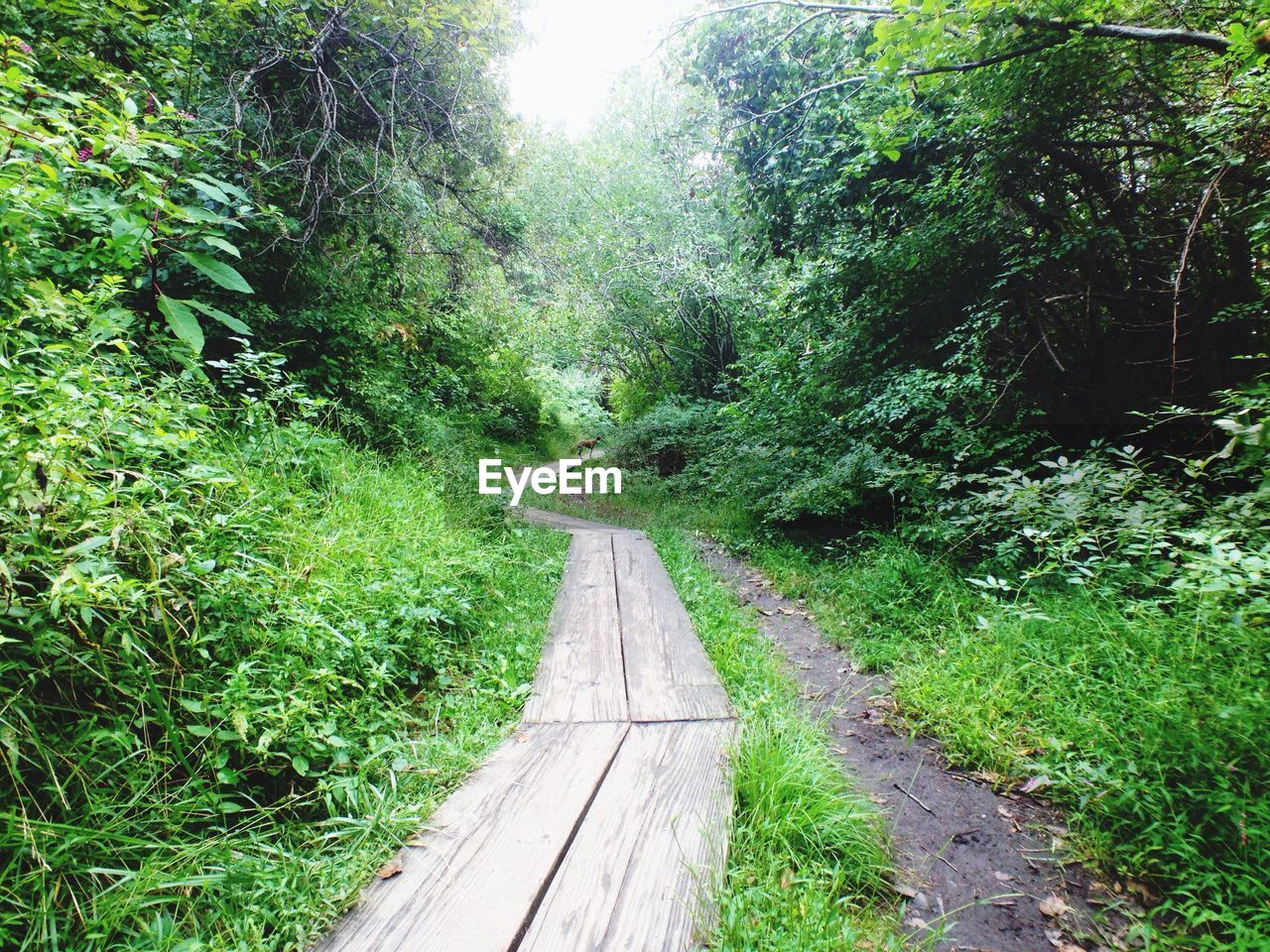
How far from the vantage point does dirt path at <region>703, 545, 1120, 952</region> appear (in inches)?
58.0

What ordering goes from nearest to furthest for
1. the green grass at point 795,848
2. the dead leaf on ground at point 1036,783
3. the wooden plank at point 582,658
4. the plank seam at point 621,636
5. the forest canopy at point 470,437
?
the green grass at point 795,848, the forest canopy at point 470,437, the dead leaf on ground at point 1036,783, the wooden plank at point 582,658, the plank seam at point 621,636

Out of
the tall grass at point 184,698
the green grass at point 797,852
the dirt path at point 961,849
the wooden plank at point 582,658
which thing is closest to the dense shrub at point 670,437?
the wooden plank at point 582,658

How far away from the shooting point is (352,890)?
1276 mm

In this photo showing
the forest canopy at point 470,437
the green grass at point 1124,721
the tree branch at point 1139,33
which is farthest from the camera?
the tree branch at point 1139,33

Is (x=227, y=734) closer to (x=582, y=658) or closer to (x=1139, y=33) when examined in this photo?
(x=582, y=658)

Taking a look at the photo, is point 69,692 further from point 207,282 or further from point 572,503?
point 572,503

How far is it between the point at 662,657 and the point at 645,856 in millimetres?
1222

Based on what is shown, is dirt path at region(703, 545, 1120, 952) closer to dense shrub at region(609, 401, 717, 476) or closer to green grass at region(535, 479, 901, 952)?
green grass at region(535, 479, 901, 952)

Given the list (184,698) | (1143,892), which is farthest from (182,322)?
(1143,892)

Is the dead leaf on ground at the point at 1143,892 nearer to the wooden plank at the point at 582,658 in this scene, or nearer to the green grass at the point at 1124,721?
the green grass at the point at 1124,721

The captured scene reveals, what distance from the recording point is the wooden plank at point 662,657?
7.14ft

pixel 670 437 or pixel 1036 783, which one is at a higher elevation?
pixel 670 437

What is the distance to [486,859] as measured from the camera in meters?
1.39

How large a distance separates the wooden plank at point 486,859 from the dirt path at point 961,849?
109cm
